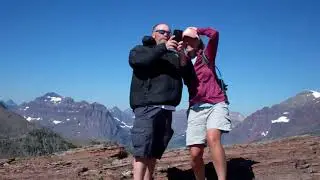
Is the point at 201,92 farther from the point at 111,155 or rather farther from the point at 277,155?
the point at 111,155

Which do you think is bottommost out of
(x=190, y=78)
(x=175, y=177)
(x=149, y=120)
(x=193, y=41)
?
(x=175, y=177)

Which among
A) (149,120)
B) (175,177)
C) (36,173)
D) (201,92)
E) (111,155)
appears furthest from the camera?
(111,155)

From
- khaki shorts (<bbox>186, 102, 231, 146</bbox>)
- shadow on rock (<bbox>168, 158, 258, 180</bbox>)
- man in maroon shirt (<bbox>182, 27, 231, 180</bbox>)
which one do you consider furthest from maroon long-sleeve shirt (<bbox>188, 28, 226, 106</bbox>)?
shadow on rock (<bbox>168, 158, 258, 180</bbox>)

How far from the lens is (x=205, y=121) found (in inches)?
387

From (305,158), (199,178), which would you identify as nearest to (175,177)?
(199,178)

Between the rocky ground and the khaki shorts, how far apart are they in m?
2.68

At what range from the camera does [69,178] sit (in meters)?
13.3

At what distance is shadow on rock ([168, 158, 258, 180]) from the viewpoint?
39.9ft

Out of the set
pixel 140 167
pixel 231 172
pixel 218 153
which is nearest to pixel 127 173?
pixel 231 172

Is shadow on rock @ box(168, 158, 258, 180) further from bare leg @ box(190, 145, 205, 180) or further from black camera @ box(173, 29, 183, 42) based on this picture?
black camera @ box(173, 29, 183, 42)

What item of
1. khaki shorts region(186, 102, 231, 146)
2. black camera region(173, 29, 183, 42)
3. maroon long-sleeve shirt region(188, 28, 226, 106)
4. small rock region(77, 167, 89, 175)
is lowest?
small rock region(77, 167, 89, 175)

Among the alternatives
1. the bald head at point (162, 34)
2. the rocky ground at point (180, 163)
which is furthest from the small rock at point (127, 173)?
the bald head at point (162, 34)

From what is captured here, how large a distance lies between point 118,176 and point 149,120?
4694 mm

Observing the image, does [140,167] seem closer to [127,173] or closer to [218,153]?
[218,153]
